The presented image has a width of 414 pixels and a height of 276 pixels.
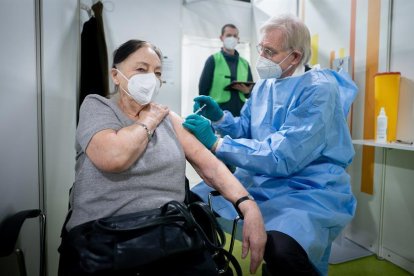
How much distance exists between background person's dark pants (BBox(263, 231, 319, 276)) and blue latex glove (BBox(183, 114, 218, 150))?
49cm

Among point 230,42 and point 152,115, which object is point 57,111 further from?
point 230,42

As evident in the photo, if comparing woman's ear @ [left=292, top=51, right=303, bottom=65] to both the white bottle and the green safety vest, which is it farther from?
the green safety vest

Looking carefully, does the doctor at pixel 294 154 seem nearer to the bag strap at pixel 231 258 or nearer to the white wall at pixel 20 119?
the bag strap at pixel 231 258

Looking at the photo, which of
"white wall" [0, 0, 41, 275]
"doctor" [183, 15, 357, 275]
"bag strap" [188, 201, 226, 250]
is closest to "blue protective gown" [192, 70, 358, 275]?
"doctor" [183, 15, 357, 275]

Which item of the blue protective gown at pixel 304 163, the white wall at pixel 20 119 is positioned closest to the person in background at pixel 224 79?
the blue protective gown at pixel 304 163

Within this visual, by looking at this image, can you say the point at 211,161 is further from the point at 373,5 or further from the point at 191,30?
the point at 191,30

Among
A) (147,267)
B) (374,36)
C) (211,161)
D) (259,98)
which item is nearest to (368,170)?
(374,36)

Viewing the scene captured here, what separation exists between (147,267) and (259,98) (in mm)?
1093

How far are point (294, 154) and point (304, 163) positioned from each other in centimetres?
9

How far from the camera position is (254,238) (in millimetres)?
1101

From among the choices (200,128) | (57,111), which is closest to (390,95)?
(200,128)

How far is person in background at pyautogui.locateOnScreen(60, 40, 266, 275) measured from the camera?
3.45 feet

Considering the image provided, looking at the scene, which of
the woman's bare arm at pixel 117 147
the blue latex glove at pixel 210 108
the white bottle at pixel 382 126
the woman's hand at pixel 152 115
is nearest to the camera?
the woman's bare arm at pixel 117 147

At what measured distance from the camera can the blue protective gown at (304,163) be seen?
125 cm
